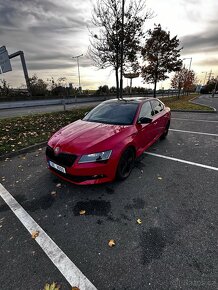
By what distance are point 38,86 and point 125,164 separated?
30.1 m

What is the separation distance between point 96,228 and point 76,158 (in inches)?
43.6

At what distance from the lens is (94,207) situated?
9.38 feet

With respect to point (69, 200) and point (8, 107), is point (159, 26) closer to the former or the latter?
point (8, 107)

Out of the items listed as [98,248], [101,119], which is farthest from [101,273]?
[101,119]

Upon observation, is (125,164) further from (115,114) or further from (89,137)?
(115,114)

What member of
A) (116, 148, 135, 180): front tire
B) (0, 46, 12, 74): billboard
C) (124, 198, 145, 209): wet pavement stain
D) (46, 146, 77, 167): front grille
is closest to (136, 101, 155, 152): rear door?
(116, 148, 135, 180): front tire

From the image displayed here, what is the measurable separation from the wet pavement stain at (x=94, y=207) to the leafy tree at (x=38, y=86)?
28.9 meters

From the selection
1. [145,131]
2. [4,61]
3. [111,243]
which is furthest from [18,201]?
[4,61]

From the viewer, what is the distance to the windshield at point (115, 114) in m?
3.93

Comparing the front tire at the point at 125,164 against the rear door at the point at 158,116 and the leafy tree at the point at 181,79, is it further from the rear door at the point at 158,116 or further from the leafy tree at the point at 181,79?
the leafy tree at the point at 181,79

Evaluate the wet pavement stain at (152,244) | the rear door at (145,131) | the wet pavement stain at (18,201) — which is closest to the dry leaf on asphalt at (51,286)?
the wet pavement stain at (152,244)

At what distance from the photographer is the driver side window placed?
4.24 meters

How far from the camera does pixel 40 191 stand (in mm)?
3318

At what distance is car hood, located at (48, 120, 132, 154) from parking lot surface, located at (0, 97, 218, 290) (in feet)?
2.73
